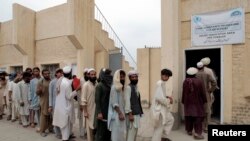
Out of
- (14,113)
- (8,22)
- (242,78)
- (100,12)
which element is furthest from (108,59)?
(8,22)

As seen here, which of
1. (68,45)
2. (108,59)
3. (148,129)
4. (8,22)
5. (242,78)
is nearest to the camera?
(242,78)

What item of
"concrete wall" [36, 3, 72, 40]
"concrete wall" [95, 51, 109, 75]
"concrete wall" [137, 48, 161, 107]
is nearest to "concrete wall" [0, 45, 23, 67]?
"concrete wall" [36, 3, 72, 40]

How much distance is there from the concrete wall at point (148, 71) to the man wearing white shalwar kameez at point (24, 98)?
192 inches

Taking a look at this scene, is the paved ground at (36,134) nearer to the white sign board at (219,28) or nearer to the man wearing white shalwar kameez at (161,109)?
the man wearing white shalwar kameez at (161,109)

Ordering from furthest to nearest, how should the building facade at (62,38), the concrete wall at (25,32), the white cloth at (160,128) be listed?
the concrete wall at (25,32) < the building facade at (62,38) < the white cloth at (160,128)

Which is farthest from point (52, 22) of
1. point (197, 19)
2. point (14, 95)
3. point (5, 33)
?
point (197, 19)

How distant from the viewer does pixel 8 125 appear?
9594mm

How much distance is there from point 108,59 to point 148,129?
5271 millimetres

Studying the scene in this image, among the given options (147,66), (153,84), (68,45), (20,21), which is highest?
(20,21)

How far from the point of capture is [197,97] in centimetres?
699

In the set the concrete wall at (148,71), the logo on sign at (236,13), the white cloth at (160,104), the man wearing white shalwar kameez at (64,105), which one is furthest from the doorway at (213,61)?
the man wearing white shalwar kameez at (64,105)

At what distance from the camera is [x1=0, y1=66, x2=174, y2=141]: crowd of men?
556 centimetres

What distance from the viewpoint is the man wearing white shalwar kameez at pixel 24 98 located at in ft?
30.1

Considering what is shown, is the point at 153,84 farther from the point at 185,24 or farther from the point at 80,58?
the point at 185,24
